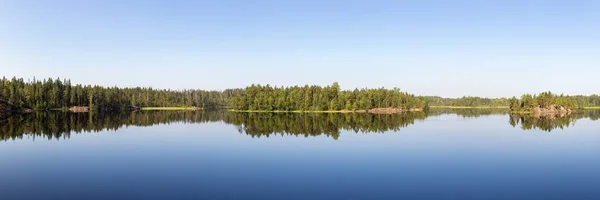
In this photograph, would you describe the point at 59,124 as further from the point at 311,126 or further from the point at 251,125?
the point at 311,126

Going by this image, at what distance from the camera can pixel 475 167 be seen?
3472 centimetres

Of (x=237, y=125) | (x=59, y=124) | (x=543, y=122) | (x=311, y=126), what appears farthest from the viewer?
(x=543, y=122)

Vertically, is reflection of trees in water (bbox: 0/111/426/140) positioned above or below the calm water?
above

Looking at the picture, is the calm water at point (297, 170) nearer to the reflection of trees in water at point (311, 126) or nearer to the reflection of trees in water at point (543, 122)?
the reflection of trees in water at point (311, 126)

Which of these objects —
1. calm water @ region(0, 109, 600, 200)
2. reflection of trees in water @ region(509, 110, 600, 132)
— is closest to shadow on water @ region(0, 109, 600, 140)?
reflection of trees in water @ region(509, 110, 600, 132)

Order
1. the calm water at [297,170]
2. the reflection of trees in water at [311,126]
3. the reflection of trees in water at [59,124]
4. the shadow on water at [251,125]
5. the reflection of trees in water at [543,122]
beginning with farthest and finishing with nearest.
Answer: the reflection of trees in water at [543,122] → the reflection of trees in water at [311,126] → the shadow on water at [251,125] → the reflection of trees in water at [59,124] → the calm water at [297,170]

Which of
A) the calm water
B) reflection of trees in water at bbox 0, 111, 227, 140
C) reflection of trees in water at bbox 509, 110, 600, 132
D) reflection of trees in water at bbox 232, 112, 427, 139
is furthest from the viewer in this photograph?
reflection of trees in water at bbox 509, 110, 600, 132

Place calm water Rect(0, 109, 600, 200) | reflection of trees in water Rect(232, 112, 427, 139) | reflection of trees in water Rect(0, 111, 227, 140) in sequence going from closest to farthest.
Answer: calm water Rect(0, 109, 600, 200) < reflection of trees in water Rect(0, 111, 227, 140) < reflection of trees in water Rect(232, 112, 427, 139)

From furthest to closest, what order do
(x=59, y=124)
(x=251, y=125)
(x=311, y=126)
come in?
(x=251, y=125) → (x=59, y=124) → (x=311, y=126)

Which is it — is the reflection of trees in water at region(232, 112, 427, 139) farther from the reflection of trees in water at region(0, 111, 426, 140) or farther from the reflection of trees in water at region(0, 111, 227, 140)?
the reflection of trees in water at region(0, 111, 227, 140)

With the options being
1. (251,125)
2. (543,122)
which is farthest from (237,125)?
(543,122)

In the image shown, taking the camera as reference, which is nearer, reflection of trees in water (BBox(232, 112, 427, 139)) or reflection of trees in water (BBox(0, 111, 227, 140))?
reflection of trees in water (BBox(0, 111, 227, 140))

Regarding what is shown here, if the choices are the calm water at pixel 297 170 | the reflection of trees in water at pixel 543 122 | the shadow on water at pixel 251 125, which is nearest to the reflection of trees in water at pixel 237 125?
the shadow on water at pixel 251 125

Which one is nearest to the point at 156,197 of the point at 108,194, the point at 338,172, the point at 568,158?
the point at 108,194
